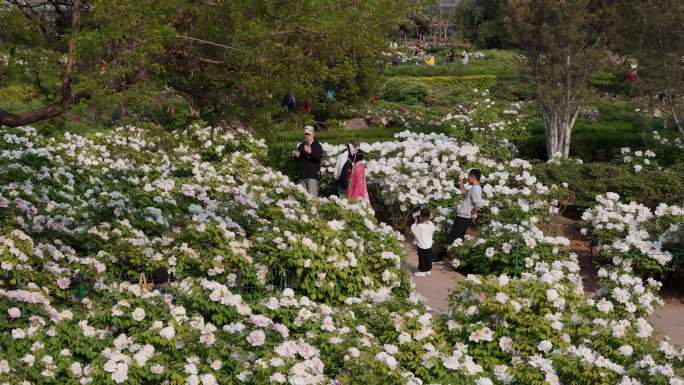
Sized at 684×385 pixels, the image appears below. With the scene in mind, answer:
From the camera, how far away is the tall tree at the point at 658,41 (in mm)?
14766

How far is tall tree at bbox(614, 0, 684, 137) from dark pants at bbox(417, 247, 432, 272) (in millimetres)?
7439

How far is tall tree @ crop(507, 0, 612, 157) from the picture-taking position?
48.9ft

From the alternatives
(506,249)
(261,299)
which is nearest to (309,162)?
(506,249)

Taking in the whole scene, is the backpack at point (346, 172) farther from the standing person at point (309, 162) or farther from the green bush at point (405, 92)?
the green bush at point (405, 92)

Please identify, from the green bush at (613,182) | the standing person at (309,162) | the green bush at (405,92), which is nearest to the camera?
the standing person at (309,162)

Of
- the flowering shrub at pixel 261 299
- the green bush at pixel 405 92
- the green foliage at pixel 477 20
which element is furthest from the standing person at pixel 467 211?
the green foliage at pixel 477 20

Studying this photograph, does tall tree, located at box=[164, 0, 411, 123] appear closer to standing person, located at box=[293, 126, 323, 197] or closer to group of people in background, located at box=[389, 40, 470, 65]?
standing person, located at box=[293, 126, 323, 197]

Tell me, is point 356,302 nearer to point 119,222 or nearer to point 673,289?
point 119,222

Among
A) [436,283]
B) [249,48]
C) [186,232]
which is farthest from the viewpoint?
[436,283]

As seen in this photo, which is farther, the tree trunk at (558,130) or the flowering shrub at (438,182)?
the tree trunk at (558,130)

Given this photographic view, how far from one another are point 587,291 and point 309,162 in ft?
12.7

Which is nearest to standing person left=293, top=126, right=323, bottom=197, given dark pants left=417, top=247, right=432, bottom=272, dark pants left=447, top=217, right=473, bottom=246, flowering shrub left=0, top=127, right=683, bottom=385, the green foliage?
flowering shrub left=0, top=127, right=683, bottom=385

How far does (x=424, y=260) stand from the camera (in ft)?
30.5

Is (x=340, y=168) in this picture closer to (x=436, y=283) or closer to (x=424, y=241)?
(x=424, y=241)
